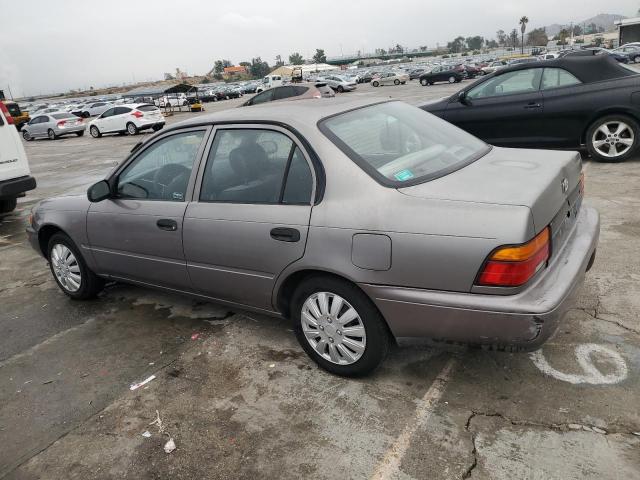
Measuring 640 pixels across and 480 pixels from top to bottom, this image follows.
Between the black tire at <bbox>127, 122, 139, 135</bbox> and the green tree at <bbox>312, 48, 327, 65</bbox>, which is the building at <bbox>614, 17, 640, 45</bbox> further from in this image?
the green tree at <bbox>312, 48, 327, 65</bbox>

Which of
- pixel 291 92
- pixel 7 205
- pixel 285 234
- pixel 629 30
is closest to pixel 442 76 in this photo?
pixel 291 92

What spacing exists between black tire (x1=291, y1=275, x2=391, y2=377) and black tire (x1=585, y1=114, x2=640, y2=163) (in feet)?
19.7

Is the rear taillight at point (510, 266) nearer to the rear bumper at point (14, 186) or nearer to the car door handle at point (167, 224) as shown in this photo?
the car door handle at point (167, 224)

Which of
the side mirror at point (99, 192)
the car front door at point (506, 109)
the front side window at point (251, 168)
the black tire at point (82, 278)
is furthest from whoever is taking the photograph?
the car front door at point (506, 109)

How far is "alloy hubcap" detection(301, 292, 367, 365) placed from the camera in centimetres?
287

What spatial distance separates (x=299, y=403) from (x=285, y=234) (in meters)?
0.96

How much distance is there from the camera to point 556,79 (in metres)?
7.44

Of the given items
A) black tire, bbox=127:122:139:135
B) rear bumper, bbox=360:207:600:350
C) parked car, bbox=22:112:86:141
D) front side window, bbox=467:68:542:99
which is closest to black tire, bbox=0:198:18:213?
front side window, bbox=467:68:542:99

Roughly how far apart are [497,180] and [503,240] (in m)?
0.54

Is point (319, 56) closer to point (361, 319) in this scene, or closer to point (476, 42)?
point (476, 42)

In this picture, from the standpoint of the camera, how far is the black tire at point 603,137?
7.08 meters

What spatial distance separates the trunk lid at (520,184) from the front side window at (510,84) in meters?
4.84

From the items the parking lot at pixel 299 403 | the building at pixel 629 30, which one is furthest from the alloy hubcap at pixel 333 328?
the building at pixel 629 30

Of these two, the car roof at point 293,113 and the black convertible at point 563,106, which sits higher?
the car roof at point 293,113
